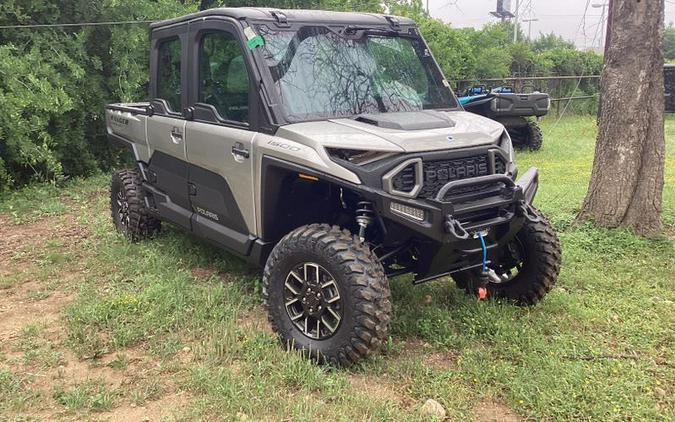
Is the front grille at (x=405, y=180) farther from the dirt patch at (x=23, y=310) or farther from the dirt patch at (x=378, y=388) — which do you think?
the dirt patch at (x=23, y=310)

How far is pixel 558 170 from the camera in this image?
10961 millimetres

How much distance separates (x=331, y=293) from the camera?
355 cm

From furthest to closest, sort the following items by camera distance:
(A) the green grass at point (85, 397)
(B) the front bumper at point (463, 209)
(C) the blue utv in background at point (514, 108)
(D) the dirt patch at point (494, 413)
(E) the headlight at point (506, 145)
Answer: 1. (C) the blue utv in background at point (514, 108)
2. (E) the headlight at point (506, 145)
3. (B) the front bumper at point (463, 209)
4. (A) the green grass at point (85, 397)
5. (D) the dirt patch at point (494, 413)

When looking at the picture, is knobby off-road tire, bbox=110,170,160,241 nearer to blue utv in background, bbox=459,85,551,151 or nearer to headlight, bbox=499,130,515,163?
headlight, bbox=499,130,515,163

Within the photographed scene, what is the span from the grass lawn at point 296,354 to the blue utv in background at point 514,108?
7629 millimetres

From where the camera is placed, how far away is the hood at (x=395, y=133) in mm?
3537

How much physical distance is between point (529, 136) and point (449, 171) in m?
11.0

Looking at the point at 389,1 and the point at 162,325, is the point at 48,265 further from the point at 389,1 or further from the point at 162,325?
the point at 389,1

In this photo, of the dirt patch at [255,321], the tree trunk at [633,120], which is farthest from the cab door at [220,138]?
the tree trunk at [633,120]

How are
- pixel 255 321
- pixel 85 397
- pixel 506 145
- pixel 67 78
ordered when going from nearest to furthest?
pixel 85 397, pixel 506 145, pixel 255 321, pixel 67 78

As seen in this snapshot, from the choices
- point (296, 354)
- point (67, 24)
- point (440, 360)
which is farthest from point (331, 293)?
point (67, 24)

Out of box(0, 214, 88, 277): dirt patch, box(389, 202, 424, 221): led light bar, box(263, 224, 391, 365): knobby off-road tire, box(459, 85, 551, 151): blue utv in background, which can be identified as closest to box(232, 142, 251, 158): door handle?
box(263, 224, 391, 365): knobby off-road tire

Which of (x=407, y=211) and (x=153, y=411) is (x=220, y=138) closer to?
(x=407, y=211)

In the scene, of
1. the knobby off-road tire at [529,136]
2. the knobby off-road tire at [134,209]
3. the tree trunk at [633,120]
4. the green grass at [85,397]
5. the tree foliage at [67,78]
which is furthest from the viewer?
the knobby off-road tire at [529,136]
